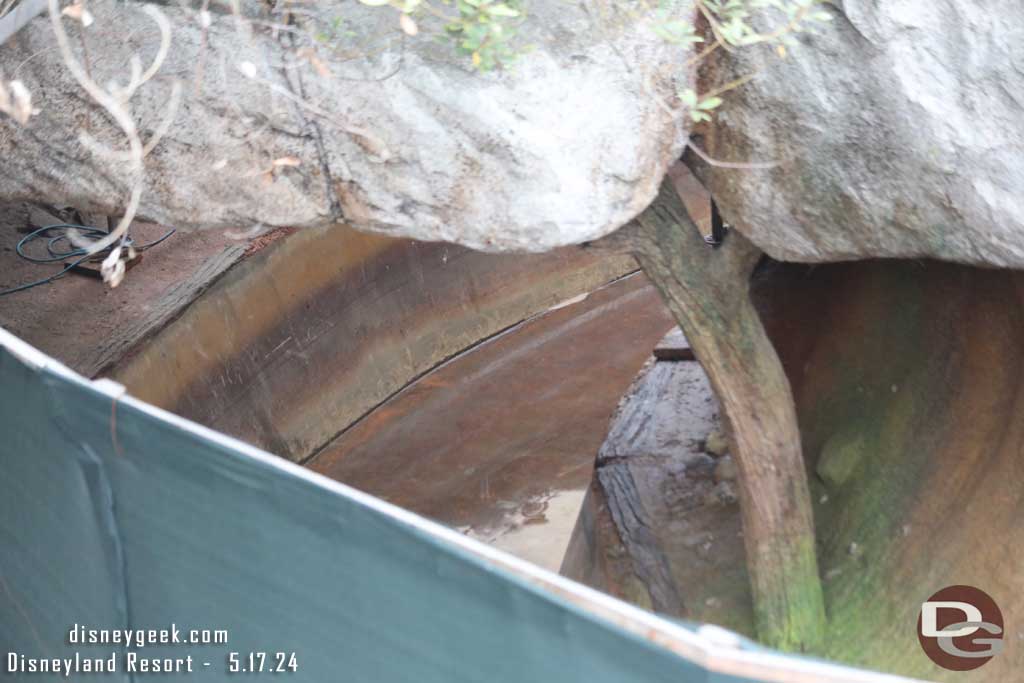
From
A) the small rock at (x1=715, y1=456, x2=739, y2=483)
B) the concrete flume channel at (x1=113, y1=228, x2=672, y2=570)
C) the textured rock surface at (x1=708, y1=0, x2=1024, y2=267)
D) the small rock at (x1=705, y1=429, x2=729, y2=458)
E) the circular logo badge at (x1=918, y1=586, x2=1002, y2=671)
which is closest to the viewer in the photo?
the textured rock surface at (x1=708, y1=0, x2=1024, y2=267)

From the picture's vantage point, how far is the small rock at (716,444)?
15.5 feet

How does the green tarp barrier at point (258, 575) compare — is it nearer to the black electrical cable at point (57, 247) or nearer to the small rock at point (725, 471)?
the small rock at point (725, 471)

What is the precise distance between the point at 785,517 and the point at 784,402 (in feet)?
1.27

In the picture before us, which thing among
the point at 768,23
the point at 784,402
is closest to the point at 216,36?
the point at 768,23

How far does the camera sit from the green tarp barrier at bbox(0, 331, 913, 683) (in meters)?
1.40

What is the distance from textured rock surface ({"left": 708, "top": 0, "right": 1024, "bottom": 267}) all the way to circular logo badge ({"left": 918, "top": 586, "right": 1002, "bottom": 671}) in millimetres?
1329

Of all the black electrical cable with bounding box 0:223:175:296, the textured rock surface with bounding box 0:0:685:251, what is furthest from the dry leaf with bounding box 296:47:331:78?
the black electrical cable with bounding box 0:223:175:296

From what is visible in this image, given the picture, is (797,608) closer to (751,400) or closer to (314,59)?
(751,400)

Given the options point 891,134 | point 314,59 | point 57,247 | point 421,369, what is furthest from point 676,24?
point 421,369

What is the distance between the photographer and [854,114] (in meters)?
2.69

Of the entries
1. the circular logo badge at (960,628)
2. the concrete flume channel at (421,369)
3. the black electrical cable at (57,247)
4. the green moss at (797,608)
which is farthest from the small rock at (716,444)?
the black electrical cable at (57,247)

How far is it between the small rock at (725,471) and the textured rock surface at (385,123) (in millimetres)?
2068

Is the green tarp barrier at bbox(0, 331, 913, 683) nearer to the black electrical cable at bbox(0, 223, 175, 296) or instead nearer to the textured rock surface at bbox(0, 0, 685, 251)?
the textured rock surface at bbox(0, 0, 685, 251)

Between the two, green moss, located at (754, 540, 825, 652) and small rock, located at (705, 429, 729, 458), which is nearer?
green moss, located at (754, 540, 825, 652)
